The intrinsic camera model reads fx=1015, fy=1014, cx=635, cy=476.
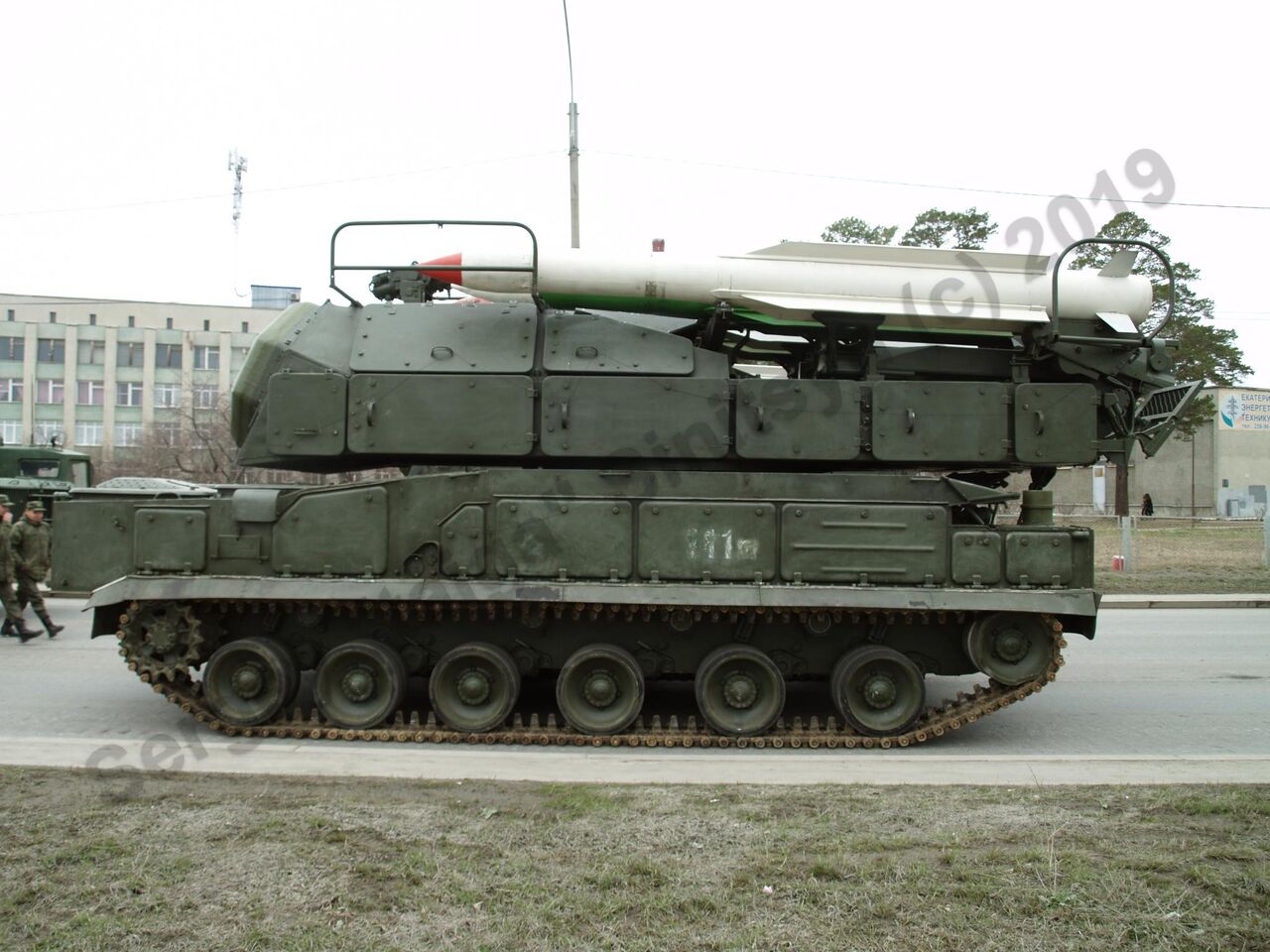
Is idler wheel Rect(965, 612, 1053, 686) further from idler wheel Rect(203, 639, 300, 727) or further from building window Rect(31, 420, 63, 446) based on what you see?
building window Rect(31, 420, 63, 446)

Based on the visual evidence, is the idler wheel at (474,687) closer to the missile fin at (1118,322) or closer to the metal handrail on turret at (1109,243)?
the metal handrail on turret at (1109,243)

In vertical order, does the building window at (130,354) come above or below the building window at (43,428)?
above

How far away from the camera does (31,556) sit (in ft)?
41.7

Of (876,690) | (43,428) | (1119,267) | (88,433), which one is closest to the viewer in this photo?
(876,690)

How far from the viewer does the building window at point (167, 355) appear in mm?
57844

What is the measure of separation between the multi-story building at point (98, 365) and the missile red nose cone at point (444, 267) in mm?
51281

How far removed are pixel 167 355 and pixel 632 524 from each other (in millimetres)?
57956

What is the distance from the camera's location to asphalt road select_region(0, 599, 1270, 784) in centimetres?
661

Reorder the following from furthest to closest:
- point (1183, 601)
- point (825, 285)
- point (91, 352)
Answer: point (91, 352)
point (1183, 601)
point (825, 285)

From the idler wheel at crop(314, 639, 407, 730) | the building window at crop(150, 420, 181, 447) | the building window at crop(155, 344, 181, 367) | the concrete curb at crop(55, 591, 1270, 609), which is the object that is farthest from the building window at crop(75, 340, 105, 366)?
the idler wheel at crop(314, 639, 407, 730)

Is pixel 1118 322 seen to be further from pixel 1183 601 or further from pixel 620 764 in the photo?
pixel 1183 601

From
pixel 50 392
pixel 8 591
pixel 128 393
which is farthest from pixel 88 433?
pixel 8 591

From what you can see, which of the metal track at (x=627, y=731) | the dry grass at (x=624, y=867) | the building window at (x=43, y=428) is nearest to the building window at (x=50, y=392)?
the building window at (x=43, y=428)

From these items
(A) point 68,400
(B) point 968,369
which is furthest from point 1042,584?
(A) point 68,400
